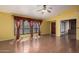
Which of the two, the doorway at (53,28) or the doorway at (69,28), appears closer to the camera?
the doorway at (69,28)

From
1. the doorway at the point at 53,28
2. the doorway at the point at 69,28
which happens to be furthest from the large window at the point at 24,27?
the doorway at the point at 69,28

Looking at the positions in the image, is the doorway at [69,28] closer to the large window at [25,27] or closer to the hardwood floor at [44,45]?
the hardwood floor at [44,45]

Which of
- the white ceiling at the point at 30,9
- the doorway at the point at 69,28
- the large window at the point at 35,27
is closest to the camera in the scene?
the white ceiling at the point at 30,9

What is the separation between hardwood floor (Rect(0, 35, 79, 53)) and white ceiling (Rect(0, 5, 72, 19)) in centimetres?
46

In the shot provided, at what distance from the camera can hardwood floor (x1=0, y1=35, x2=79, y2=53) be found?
7.46ft

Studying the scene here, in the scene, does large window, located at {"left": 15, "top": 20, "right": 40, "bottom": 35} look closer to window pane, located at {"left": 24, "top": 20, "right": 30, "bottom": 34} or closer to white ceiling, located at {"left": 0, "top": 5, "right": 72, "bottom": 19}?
window pane, located at {"left": 24, "top": 20, "right": 30, "bottom": 34}

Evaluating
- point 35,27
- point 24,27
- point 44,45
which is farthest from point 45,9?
point 44,45

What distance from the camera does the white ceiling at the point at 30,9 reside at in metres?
2.22

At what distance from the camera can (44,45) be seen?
2395 millimetres

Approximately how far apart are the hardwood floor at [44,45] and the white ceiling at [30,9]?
459 mm

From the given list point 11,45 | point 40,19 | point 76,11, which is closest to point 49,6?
point 40,19

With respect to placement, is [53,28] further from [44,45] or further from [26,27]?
[26,27]
